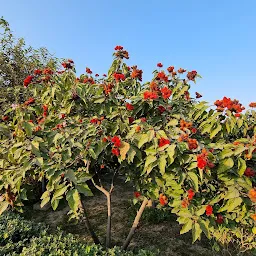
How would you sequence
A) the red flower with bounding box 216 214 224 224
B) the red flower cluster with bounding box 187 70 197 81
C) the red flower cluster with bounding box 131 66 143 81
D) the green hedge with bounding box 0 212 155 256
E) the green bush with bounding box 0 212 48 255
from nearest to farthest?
the red flower with bounding box 216 214 224 224 < the green hedge with bounding box 0 212 155 256 < the green bush with bounding box 0 212 48 255 < the red flower cluster with bounding box 131 66 143 81 < the red flower cluster with bounding box 187 70 197 81

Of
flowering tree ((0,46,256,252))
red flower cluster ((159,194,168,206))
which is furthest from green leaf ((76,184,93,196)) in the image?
red flower cluster ((159,194,168,206))

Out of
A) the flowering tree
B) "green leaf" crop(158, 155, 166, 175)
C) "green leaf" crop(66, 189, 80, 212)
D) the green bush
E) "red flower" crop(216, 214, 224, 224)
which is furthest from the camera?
the green bush

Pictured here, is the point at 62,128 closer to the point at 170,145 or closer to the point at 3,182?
the point at 3,182

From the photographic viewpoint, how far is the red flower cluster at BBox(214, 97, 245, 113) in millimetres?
2525

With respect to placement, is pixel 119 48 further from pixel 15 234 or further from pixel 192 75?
pixel 15 234

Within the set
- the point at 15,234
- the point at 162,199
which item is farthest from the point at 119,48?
the point at 15,234

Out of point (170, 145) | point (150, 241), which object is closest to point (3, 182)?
point (170, 145)

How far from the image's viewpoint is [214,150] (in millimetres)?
2396

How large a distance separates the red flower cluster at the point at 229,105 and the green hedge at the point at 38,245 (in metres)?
1.84

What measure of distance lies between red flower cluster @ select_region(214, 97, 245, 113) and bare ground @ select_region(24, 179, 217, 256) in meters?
2.11

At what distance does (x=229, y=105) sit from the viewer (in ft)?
8.32

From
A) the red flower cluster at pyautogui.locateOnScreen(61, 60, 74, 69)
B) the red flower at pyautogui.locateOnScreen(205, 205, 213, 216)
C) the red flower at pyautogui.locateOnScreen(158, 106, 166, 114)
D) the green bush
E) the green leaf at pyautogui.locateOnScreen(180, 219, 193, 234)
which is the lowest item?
the green bush

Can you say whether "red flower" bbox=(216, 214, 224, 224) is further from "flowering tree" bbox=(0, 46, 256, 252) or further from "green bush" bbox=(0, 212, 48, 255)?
"green bush" bbox=(0, 212, 48, 255)

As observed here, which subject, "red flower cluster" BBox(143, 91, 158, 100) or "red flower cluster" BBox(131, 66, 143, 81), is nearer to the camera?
"red flower cluster" BBox(143, 91, 158, 100)
